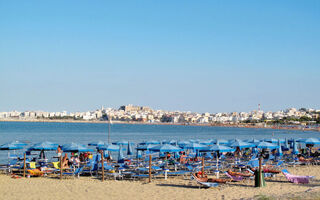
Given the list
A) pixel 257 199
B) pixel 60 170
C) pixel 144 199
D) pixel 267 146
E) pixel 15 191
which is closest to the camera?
pixel 257 199

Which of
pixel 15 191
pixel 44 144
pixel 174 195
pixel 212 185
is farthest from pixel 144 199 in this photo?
pixel 44 144

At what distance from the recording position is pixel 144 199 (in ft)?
38.8

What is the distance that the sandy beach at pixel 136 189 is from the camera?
40.3 ft

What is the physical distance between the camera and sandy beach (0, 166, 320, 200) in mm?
12293

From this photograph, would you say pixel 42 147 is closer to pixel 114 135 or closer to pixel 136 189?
pixel 136 189

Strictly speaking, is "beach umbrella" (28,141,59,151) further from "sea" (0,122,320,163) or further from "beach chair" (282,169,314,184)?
"beach chair" (282,169,314,184)

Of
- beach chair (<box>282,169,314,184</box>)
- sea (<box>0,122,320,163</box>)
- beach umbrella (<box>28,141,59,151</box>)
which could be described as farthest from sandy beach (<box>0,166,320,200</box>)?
sea (<box>0,122,320,163</box>)

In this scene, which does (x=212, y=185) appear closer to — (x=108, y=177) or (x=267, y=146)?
(x=108, y=177)

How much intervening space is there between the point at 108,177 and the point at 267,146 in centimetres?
798

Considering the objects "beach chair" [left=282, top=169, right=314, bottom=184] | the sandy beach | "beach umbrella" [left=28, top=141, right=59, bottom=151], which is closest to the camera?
the sandy beach

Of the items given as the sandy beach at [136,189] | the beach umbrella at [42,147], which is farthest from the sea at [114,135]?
the sandy beach at [136,189]

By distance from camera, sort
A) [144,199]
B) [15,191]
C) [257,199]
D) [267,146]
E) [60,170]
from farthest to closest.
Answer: [267,146]
[60,170]
[15,191]
[144,199]
[257,199]

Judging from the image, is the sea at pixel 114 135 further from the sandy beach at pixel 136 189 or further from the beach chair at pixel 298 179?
the beach chair at pixel 298 179

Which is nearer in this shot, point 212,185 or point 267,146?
point 212,185
